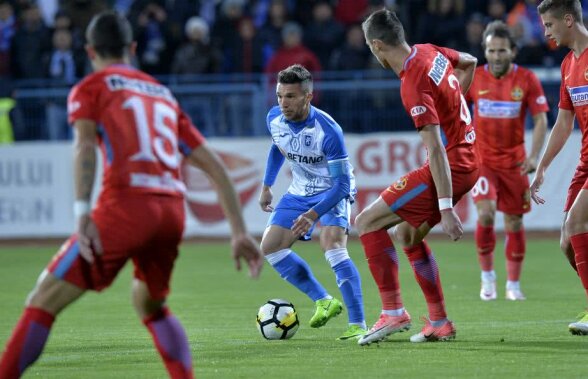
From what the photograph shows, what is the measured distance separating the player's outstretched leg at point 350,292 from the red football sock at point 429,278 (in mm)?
578

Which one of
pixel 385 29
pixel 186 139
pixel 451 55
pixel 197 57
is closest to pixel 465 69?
pixel 451 55

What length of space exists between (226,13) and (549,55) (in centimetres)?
561

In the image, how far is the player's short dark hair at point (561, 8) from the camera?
27.0 feet

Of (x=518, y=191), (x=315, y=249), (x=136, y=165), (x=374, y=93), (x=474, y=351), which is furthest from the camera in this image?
(x=374, y=93)

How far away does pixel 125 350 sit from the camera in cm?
796

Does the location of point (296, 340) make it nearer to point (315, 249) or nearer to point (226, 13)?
point (315, 249)

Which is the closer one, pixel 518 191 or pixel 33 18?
pixel 518 191

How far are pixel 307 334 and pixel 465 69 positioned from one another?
7.68ft

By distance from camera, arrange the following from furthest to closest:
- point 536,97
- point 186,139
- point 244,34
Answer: point 244,34 < point 536,97 < point 186,139

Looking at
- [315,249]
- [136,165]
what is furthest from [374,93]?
[136,165]

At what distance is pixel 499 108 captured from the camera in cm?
1174

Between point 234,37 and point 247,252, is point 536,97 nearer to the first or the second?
point 247,252

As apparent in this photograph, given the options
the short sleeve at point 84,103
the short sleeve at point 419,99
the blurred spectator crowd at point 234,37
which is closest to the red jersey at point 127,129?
the short sleeve at point 84,103

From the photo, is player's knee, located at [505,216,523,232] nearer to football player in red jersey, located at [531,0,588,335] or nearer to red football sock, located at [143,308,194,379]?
football player in red jersey, located at [531,0,588,335]
